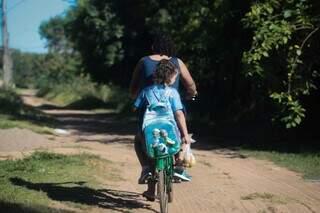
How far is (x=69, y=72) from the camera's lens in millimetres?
69125

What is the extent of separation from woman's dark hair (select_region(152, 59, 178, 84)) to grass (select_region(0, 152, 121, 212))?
5.83 ft

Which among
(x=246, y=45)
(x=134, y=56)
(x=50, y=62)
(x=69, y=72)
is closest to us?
(x=246, y=45)

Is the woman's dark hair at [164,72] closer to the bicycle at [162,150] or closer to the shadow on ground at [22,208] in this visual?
the bicycle at [162,150]

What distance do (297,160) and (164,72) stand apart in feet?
19.9

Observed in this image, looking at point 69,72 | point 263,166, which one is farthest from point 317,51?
point 69,72

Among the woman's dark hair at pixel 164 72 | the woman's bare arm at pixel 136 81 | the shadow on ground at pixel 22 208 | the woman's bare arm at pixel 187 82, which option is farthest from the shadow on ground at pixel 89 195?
the woman's dark hair at pixel 164 72

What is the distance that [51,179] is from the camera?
29.6 feet

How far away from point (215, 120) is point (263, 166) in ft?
34.7

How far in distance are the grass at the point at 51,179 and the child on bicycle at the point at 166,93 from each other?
4.88 feet

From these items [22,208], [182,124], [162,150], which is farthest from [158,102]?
[22,208]

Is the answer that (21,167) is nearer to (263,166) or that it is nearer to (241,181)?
(241,181)

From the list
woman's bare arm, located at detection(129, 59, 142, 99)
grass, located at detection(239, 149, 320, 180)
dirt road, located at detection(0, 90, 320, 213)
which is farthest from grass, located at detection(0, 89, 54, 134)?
woman's bare arm, located at detection(129, 59, 142, 99)

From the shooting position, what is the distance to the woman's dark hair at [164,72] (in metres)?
6.99

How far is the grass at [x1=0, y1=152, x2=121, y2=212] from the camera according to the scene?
721cm
